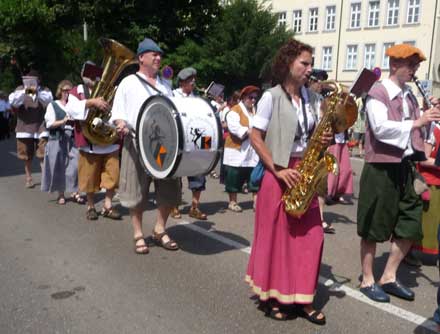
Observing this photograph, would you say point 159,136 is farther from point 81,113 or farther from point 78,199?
point 78,199

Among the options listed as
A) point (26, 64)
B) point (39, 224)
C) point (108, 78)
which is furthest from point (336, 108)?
point (26, 64)

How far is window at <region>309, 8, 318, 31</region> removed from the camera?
1697 inches

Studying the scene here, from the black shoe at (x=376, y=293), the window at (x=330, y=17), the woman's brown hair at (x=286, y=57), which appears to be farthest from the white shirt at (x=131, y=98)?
the window at (x=330, y=17)

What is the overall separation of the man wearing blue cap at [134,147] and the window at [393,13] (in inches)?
1434

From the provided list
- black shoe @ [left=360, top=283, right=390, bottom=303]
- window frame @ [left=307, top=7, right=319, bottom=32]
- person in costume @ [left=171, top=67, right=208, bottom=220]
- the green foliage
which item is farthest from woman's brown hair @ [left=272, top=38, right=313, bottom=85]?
window frame @ [left=307, top=7, right=319, bottom=32]

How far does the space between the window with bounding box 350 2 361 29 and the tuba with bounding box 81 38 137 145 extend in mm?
37269

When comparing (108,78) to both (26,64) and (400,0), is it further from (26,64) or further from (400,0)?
(400,0)

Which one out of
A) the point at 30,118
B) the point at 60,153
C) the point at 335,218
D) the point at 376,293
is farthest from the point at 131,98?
the point at 30,118

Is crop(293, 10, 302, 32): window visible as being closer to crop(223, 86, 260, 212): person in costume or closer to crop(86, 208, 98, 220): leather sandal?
crop(223, 86, 260, 212): person in costume

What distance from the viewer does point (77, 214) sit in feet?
22.9

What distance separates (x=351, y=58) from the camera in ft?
136

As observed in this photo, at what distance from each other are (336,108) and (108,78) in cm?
325

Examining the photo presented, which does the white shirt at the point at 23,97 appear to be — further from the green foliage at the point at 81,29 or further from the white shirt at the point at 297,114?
the green foliage at the point at 81,29

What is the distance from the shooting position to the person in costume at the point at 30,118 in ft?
28.6
